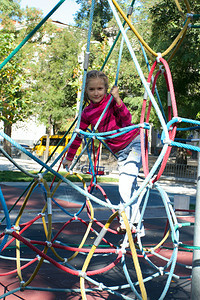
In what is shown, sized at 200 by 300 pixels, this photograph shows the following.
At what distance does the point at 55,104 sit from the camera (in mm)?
22578

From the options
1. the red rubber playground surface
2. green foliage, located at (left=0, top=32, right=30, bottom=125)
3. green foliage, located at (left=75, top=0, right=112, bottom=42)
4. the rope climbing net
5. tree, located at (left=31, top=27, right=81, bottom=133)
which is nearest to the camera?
the rope climbing net

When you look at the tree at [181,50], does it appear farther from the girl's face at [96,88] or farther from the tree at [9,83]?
the girl's face at [96,88]

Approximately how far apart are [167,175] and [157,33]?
7.55 m

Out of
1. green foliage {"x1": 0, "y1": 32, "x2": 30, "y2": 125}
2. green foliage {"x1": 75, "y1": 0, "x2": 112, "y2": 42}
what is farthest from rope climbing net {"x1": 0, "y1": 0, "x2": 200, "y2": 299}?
green foliage {"x1": 75, "y1": 0, "x2": 112, "y2": 42}

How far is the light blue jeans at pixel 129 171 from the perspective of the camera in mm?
3230

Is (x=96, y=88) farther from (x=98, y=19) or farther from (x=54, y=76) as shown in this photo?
(x=98, y=19)

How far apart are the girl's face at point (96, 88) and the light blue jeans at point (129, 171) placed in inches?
19.6

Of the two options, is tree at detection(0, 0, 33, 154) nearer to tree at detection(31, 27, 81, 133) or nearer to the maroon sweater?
tree at detection(31, 27, 81, 133)

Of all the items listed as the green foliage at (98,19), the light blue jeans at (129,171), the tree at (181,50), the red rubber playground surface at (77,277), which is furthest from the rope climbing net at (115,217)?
the green foliage at (98,19)

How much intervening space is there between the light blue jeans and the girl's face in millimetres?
497

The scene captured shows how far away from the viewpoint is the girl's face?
3342mm

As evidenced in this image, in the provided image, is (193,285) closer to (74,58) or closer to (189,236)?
(189,236)

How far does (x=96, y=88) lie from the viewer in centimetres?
335

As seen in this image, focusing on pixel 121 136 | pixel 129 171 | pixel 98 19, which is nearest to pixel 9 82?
pixel 121 136
